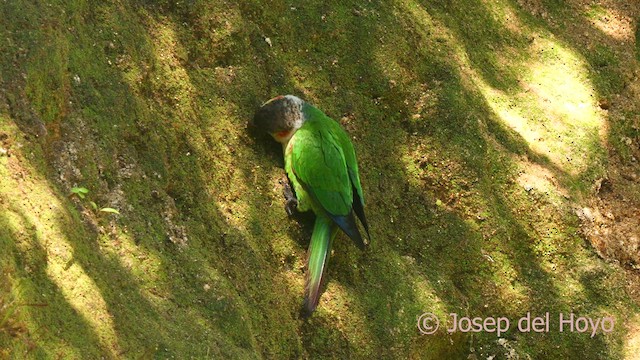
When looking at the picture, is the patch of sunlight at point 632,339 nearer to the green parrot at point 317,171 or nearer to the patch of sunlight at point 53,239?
the green parrot at point 317,171

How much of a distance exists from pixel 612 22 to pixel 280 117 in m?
3.89

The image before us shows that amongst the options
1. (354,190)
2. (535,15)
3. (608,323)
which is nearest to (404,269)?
(354,190)

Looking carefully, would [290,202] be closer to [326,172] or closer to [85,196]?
[326,172]

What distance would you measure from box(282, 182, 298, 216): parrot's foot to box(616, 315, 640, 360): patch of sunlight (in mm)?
2470

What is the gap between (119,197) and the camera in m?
4.18

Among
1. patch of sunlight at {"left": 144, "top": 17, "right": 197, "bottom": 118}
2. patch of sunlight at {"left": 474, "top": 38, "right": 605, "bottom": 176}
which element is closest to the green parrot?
patch of sunlight at {"left": 144, "top": 17, "right": 197, "bottom": 118}

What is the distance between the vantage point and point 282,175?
16.8ft

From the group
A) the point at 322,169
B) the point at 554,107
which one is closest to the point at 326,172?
the point at 322,169

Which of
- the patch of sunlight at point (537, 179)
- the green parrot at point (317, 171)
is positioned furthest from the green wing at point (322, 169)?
the patch of sunlight at point (537, 179)

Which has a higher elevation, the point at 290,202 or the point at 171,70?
the point at 171,70

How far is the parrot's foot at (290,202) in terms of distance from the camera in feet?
16.3

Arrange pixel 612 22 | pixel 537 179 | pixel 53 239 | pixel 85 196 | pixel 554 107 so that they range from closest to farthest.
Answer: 1. pixel 53 239
2. pixel 85 196
3. pixel 537 179
4. pixel 554 107
5. pixel 612 22

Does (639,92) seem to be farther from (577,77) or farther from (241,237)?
(241,237)

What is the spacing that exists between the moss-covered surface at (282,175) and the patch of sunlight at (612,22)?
39 centimetres
